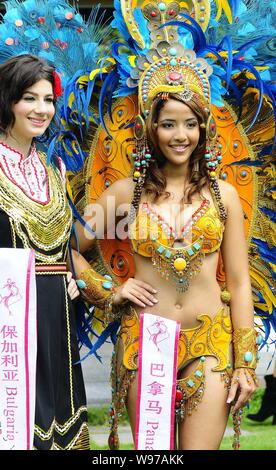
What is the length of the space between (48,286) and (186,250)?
59 centimetres

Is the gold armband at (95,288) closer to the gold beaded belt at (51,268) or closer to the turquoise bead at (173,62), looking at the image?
the gold beaded belt at (51,268)

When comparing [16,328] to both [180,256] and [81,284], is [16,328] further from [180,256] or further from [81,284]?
[180,256]

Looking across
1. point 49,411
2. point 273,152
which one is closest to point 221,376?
point 49,411

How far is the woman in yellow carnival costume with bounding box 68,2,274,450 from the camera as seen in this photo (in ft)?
12.2

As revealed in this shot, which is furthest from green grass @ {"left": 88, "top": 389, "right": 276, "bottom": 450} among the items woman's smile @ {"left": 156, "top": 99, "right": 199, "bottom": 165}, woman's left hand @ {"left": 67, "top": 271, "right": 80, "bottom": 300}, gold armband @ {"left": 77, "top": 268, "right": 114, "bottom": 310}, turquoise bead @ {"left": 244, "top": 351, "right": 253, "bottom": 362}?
woman's smile @ {"left": 156, "top": 99, "right": 199, "bottom": 165}

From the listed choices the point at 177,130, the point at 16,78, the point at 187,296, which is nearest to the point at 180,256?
the point at 187,296

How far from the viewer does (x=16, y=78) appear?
3.59 meters

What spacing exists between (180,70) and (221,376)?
51.6 inches

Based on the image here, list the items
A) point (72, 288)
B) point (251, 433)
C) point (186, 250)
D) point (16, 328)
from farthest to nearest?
point (251, 433) → point (72, 288) → point (186, 250) → point (16, 328)

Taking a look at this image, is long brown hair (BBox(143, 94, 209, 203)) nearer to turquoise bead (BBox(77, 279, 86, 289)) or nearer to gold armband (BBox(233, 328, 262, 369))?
turquoise bead (BBox(77, 279, 86, 289))

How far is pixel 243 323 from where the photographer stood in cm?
381

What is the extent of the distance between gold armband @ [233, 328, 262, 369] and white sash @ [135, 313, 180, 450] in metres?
0.28

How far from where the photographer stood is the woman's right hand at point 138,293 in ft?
12.4

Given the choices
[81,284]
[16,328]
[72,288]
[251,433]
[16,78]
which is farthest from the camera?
[251,433]
